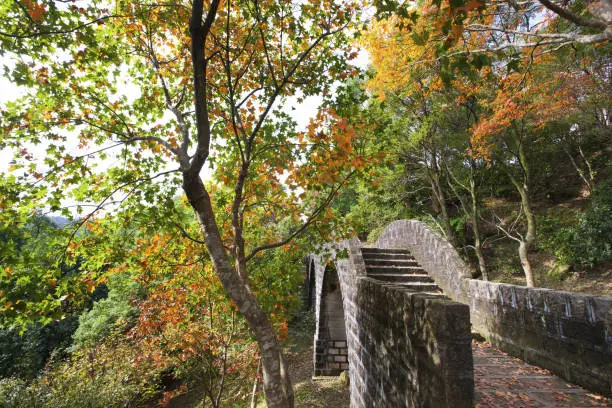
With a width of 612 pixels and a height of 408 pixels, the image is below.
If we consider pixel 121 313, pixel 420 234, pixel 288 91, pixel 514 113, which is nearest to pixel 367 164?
pixel 288 91

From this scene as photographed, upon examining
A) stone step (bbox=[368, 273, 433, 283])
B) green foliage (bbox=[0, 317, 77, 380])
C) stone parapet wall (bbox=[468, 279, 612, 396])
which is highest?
stone step (bbox=[368, 273, 433, 283])

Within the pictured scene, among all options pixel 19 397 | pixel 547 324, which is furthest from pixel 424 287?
pixel 19 397

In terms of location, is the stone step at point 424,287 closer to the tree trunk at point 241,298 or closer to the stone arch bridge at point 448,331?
the stone arch bridge at point 448,331

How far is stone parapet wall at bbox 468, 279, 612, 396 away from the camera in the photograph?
297 cm

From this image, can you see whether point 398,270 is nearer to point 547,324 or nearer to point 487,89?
point 547,324

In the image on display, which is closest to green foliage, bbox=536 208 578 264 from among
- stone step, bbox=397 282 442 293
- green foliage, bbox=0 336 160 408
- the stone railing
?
stone step, bbox=397 282 442 293

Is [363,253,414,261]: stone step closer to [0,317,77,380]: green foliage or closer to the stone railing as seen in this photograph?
the stone railing

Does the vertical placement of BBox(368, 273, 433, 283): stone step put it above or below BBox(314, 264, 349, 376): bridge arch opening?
above

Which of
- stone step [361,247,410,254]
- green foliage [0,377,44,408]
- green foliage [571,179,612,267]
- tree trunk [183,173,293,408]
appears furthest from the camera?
green foliage [571,179,612,267]

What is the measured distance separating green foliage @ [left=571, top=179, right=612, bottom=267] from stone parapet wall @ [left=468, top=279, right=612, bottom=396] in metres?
7.06

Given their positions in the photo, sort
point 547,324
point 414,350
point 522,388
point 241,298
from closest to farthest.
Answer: point 414,350, point 522,388, point 241,298, point 547,324

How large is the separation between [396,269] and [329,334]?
610 centimetres

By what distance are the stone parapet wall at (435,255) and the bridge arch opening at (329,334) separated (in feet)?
10.8

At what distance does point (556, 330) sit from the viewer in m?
3.51
